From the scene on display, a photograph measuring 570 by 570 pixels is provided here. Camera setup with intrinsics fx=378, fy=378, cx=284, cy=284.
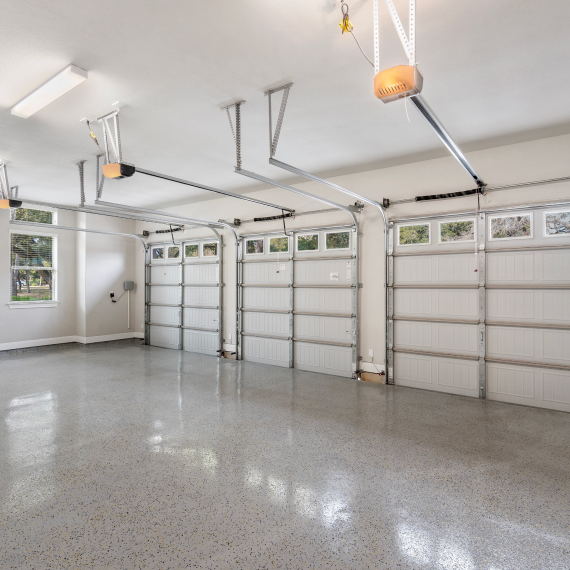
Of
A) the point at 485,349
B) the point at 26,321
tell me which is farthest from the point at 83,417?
the point at 26,321

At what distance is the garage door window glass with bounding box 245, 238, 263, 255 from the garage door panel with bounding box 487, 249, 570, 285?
396 cm

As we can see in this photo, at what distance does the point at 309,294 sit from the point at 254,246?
5.21 feet

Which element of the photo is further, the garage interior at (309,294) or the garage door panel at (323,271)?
the garage door panel at (323,271)

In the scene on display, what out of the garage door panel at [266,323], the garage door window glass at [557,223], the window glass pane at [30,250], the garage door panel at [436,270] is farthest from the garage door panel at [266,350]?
the window glass pane at [30,250]

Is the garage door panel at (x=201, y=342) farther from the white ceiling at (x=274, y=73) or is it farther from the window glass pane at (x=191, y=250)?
the white ceiling at (x=274, y=73)

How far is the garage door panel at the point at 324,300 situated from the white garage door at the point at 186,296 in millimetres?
1978

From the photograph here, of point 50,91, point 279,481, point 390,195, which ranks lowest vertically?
point 279,481

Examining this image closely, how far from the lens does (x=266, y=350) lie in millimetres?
7211

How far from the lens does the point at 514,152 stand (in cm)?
480

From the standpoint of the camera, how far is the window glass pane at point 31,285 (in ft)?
27.5

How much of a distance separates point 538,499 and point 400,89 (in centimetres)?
289

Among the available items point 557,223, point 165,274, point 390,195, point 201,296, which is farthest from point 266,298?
point 557,223

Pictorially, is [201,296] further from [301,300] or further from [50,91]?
[50,91]

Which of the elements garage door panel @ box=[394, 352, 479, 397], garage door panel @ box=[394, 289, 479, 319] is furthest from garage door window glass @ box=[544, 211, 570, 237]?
garage door panel @ box=[394, 352, 479, 397]
